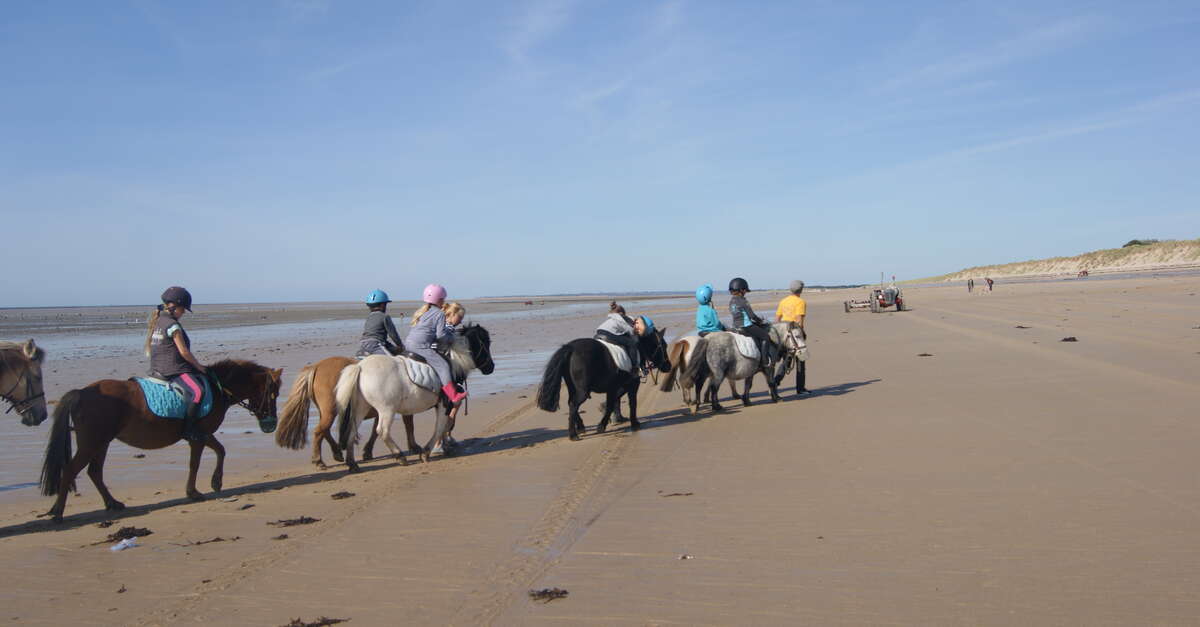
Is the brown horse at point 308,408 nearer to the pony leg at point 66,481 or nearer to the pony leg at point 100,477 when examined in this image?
the pony leg at point 100,477

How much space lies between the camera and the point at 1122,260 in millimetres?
93625

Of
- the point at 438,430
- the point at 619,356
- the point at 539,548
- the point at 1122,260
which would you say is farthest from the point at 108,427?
the point at 1122,260

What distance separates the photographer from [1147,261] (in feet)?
296

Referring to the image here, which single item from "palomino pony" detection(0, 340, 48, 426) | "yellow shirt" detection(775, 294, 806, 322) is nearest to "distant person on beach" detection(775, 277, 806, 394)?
"yellow shirt" detection(775, 294, 806, 322)

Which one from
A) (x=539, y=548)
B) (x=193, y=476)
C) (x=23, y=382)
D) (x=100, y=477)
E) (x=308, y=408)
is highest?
(x=23, y=382)

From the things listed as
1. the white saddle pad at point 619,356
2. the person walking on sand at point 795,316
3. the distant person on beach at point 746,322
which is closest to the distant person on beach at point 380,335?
the white saddle pad at point 619,356

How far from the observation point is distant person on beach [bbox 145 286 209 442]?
287 inches

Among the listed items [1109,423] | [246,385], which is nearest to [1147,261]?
[1109,423]

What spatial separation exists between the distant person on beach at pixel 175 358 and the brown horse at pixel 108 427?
95 mm

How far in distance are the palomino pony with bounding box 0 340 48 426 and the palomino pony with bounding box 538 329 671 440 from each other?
219 inches

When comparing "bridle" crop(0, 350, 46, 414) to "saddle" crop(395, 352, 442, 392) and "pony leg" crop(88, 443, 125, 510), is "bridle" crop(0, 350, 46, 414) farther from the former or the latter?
"saddle" crop(395, 352, 442, 392)

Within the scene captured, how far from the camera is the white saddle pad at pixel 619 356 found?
10028 mm

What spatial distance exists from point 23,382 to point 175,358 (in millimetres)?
2414

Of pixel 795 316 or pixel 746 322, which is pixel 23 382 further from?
pixel 795 316
